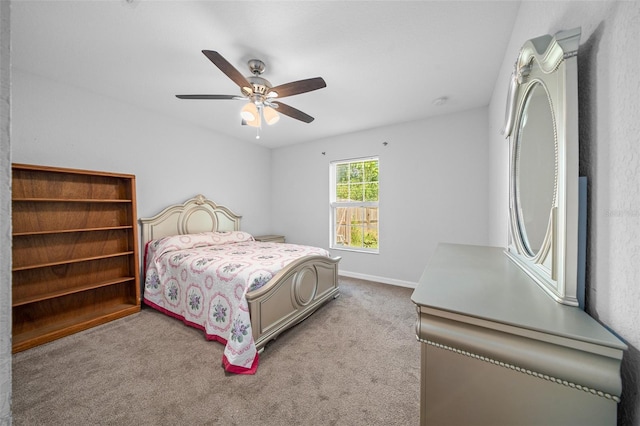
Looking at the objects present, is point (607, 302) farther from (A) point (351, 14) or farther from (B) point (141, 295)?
(B) point (141, 295)

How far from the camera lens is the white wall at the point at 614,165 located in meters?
0.49

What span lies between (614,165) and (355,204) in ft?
10.9

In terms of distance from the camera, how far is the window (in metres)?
3.72

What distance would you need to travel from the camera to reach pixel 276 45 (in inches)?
68.9

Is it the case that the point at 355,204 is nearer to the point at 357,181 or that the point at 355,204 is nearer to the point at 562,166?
the point at 357,181

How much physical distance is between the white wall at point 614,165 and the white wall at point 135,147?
3.72m

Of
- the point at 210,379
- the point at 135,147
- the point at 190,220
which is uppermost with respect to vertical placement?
the point at 135,147

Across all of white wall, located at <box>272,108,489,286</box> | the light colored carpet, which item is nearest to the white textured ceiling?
white wall, located at <box>272,108,489,286</box>

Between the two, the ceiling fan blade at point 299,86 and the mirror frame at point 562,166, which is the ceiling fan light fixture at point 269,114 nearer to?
the ceiling fan blade at point 299,86

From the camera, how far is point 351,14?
1.50m

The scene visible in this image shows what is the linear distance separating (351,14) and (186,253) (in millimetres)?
2667

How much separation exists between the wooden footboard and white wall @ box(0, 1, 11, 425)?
1.46 m

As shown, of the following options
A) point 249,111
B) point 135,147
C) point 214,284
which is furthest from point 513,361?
point 135,147

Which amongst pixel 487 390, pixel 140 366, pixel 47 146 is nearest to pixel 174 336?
pixel 140 366
